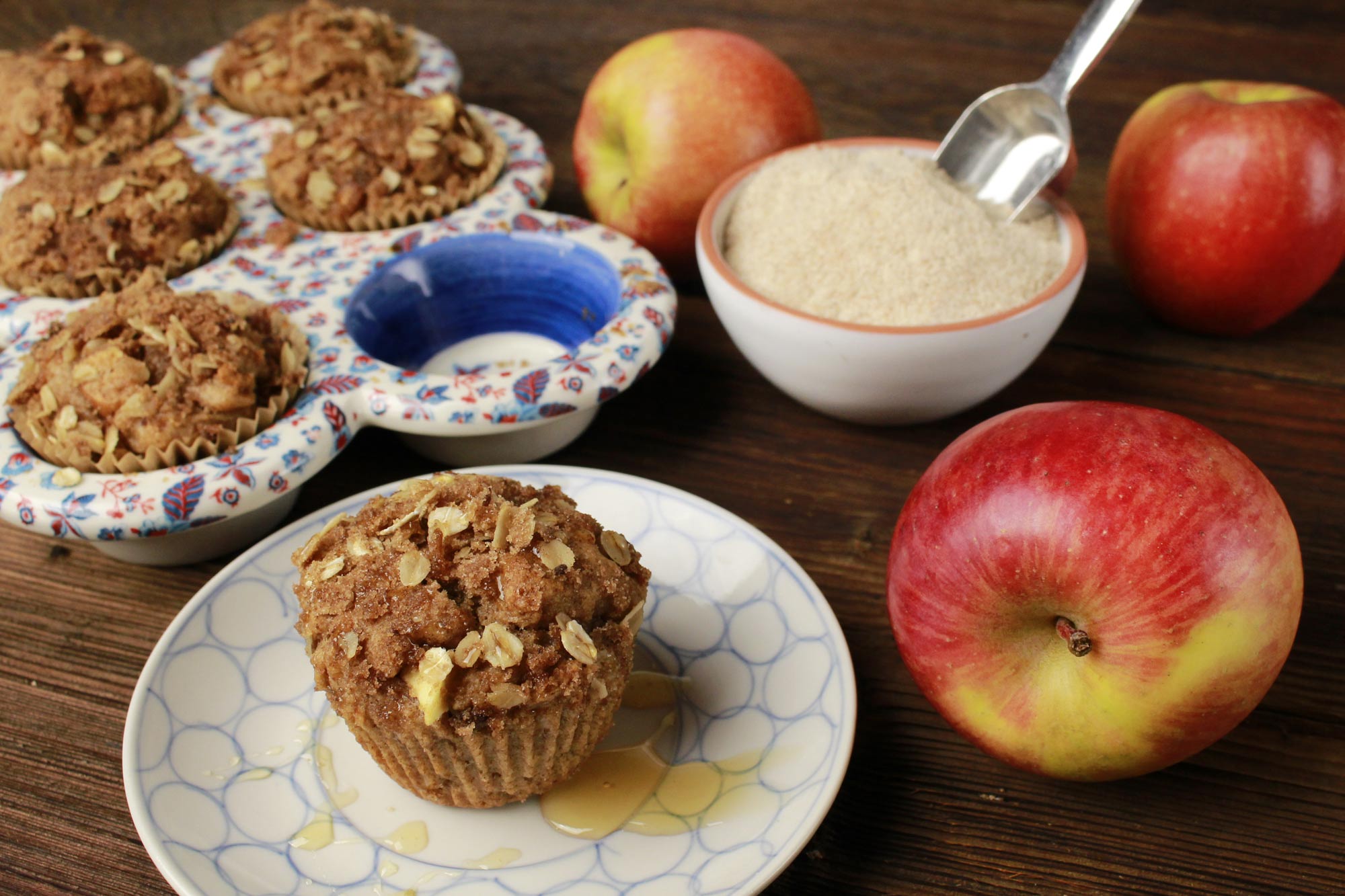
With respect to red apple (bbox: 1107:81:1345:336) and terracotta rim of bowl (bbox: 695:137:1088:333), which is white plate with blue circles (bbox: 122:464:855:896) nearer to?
terracotta rim of bowl (bbox: 695:137:1088:333)

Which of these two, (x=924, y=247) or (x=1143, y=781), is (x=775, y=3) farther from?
(x=1143, y=781)

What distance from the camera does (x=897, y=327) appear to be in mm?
954

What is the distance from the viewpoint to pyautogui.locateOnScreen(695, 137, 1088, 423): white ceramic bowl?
37.5 inches

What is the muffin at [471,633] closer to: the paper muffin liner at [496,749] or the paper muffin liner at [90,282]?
the paper muffin liner at [496,749]

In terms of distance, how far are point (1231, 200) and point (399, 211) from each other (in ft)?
2.98

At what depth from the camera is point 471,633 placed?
26.8 inches

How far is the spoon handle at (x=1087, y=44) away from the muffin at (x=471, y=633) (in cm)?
76

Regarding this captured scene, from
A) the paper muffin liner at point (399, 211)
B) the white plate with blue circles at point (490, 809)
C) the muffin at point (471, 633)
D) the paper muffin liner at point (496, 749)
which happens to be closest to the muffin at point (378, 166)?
the paper muffin liner at point (399, 211)

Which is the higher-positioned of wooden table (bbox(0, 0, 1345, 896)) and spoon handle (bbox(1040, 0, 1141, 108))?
spoon handle (bbox(1040, 0, 1141, 108))

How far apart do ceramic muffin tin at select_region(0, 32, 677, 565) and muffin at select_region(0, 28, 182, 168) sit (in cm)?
6

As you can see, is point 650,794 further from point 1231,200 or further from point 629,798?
point 1231,200

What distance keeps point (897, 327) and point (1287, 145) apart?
47 centimetres

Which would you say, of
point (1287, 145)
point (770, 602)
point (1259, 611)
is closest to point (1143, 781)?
point (1259, 611)

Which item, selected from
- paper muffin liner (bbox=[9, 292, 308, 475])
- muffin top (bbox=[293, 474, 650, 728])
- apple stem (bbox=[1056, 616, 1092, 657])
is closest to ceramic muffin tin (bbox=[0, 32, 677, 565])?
paper muffin liner (bbox=[9, 292, 308, 475])
